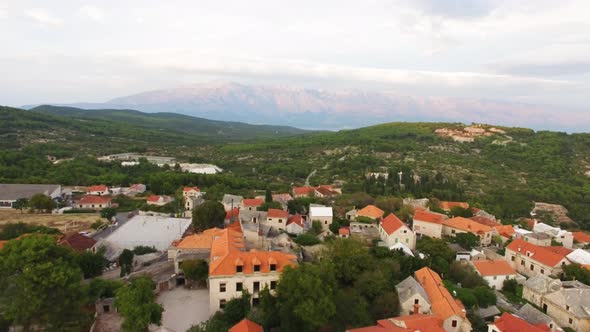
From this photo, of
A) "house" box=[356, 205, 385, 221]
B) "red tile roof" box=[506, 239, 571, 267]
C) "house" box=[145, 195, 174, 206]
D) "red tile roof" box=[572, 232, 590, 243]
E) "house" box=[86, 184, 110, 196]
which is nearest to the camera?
"red tile roof" box=[506, 239, 571, 267]

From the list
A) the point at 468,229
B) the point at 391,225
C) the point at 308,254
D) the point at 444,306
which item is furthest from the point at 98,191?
the point at 444,306

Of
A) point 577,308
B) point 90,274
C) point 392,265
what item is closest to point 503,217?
point 577,308

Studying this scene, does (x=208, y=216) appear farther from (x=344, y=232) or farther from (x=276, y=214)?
(x=344, y=232)

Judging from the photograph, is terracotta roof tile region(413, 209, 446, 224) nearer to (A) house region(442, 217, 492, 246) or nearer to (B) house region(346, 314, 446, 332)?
(A) house region(442, 217, 492, 246)

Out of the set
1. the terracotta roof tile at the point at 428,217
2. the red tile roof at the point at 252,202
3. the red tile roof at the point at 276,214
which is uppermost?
the red tile roof at the point at 276,214

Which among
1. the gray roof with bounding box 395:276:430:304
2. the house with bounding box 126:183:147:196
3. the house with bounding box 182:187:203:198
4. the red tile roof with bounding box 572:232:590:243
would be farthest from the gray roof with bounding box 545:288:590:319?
the house with bounding box 126:183:147:196

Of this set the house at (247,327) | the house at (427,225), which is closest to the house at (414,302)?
the house at (247,327)

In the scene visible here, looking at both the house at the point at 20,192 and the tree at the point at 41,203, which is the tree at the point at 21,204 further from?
the tree at the point at 41,203

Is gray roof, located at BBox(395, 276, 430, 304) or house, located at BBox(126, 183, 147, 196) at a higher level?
gray roof, located at BBox(395, 276, 430, 304)
